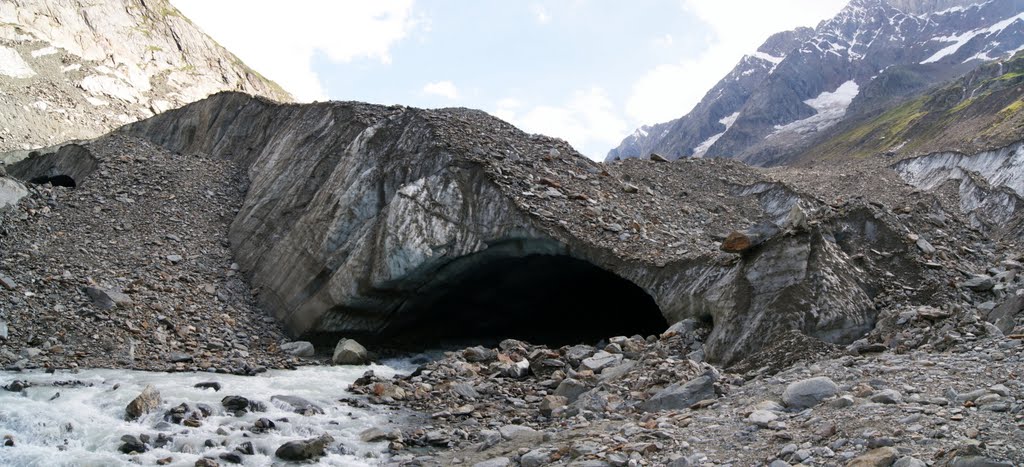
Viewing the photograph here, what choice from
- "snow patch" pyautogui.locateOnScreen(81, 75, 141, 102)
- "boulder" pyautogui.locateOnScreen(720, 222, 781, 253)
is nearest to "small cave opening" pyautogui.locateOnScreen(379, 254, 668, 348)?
"boulder" pyautogui.locateOnScreen(720, 222, 781, 253)

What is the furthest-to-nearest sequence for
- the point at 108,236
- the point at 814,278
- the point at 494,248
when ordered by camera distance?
the point at 108,236
the point at 494,248
the point at 814,278

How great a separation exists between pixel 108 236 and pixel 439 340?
40.5 ft

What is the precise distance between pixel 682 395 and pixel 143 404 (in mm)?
10242

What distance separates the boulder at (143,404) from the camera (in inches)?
516

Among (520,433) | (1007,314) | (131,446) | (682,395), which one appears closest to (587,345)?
(682,395)

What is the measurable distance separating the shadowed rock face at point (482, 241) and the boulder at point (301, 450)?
9.19m

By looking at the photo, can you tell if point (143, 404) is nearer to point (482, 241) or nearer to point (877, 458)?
point (482, 241)

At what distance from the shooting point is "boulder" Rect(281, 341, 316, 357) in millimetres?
21469

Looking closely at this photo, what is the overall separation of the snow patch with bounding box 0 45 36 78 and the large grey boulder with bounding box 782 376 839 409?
68.4 metres

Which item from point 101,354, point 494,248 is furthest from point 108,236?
point 494,248

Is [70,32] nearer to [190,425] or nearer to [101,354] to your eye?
[101,354]

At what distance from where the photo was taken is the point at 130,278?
2220 cm

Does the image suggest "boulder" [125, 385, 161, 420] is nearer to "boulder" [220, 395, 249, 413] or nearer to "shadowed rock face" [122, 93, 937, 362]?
"boulder" [220, 395, 249, 413]

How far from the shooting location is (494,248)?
22.5 meters
